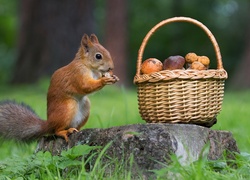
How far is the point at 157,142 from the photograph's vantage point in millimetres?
2928

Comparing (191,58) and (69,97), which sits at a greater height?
(191,58)

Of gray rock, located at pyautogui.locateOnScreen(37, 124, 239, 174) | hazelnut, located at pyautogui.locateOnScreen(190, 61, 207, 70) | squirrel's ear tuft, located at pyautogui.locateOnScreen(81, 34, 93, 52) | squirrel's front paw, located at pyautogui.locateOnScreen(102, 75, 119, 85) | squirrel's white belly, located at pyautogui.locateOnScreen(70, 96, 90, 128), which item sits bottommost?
gray rock, located at pyautogui.locateOnScreen(37, 124, 239, 174)

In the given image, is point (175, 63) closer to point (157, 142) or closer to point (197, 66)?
point (197, 66)

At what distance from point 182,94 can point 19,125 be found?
1031 millimetres

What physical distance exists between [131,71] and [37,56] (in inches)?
421

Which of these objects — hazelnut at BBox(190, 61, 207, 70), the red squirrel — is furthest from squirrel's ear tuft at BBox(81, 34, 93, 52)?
hazelnut at BBox(190, 61, 207, 70)

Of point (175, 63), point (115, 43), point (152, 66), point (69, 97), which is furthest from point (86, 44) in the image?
point (115, 43)

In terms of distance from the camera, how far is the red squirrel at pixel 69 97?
3248 mm

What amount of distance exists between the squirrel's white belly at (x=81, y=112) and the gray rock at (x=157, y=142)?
17cm

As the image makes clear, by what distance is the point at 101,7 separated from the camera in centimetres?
2169

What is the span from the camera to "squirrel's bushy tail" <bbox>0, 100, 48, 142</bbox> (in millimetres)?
3406

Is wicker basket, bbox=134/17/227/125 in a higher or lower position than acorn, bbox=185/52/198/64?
lower

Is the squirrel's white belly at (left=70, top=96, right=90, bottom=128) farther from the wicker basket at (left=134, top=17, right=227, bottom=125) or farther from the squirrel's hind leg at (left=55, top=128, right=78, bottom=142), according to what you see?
the wicker basket at (left=134, top=17, right=227, bottom=125)

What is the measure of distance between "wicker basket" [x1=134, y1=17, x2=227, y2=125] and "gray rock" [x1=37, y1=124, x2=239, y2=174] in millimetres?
97
